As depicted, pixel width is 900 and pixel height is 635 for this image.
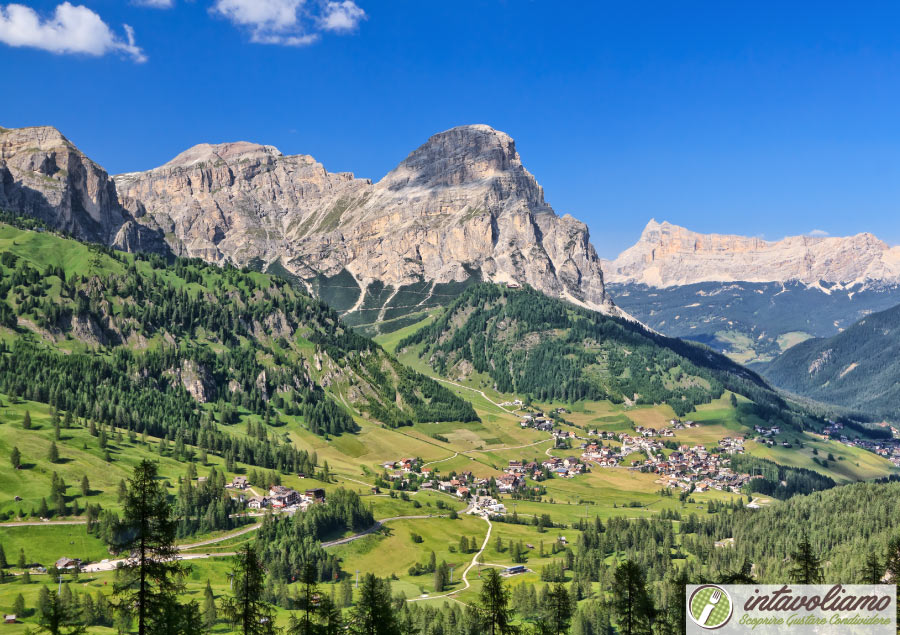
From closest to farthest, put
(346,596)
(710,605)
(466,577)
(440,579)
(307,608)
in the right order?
(307,608), (710,605), (346,596), (440,579), (466,577)

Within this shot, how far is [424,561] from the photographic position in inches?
6777

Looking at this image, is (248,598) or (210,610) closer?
(248,598)

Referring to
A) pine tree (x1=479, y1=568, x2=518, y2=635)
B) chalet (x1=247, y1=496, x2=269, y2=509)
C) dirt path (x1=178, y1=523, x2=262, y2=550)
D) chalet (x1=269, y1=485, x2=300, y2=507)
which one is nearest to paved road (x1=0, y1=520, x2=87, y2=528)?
dirt path (x1=178, y1=523, x2=262, y2=550)

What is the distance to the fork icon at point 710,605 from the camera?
70.0 meters

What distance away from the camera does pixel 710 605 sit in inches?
2771

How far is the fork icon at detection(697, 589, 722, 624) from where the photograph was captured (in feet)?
230

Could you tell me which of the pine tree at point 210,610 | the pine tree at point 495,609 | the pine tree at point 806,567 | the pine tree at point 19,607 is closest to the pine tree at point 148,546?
the pine tree at point 495,609

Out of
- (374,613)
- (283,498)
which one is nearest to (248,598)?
(374,613)

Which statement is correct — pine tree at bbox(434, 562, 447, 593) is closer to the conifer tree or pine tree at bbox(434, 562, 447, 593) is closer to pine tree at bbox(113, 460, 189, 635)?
the conifer tree

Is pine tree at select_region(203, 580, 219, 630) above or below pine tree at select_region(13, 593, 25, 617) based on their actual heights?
below

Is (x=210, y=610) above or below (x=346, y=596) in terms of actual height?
above

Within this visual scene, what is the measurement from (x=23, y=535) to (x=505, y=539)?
4328 inches

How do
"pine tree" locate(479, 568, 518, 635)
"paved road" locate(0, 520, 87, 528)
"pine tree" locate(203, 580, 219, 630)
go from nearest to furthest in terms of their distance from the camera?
"pine tree" locate(479, 568, 518, 635)
"pine tree" locate(203, 580, 219, 630)
"paved road" locate(0, 520, 87, 528)

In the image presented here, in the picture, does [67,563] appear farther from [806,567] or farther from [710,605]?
[806,567]
